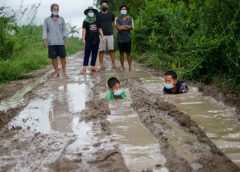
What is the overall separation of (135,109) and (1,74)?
5576 mm

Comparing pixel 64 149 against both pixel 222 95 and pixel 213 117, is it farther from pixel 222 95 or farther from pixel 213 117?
Answer: pixel 222 95

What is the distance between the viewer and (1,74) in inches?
410

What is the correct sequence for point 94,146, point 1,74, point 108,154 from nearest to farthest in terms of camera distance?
point 108,154, point 94,146, point 1,74

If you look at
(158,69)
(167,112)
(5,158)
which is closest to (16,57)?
(158,69)

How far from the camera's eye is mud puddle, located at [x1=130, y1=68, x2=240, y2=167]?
13.1ft

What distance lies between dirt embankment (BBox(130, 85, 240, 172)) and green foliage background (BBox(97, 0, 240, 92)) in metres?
1.54

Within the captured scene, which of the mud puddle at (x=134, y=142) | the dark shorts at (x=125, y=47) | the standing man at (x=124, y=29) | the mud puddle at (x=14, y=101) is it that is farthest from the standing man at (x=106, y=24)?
the mud puddle at (x=134, y=142)

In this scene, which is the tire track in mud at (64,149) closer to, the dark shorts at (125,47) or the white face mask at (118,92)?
the white face mask at (118,92)

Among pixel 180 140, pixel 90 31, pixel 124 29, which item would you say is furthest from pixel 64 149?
pixel 90 31

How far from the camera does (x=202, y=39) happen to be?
7.51m

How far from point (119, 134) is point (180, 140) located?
2.23ft

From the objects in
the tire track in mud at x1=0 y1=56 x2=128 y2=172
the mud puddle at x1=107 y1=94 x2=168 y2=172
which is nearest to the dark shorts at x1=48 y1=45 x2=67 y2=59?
the mud puddle at x1=107 y1=94 x2=168 y2=172

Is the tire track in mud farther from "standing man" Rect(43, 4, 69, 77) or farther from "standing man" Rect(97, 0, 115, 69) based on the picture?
"standing man" Rect(97, 0, 115, 69)

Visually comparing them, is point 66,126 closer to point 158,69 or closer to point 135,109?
point 135,109
